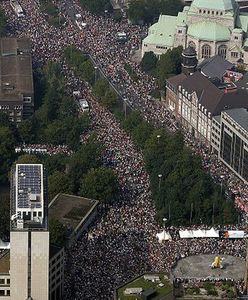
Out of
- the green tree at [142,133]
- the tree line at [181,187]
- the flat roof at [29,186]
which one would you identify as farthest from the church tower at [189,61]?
the flat roof at [29,186]

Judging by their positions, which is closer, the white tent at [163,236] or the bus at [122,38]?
the white tent at [163,236]

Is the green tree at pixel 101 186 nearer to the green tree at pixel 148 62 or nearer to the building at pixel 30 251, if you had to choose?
the building at pixel 30 251

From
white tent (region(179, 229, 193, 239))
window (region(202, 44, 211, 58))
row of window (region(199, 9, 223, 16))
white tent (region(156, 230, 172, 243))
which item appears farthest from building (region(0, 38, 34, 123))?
white tent (region(179, 229, 193, 239))

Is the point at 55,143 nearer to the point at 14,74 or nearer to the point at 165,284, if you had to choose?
the point at 14,74

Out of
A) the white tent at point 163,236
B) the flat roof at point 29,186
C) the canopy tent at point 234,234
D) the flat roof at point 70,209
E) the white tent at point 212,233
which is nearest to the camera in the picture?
the flat roof at point 29,186

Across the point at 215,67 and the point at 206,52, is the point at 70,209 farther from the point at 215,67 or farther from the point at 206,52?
the point at 206,52

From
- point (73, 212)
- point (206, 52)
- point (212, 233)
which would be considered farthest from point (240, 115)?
point (206, 52)

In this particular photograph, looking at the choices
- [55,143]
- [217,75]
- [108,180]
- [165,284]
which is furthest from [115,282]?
[217,75]

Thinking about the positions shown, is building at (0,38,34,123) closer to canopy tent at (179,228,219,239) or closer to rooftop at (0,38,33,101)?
rooftop at (0,38,33,101)
